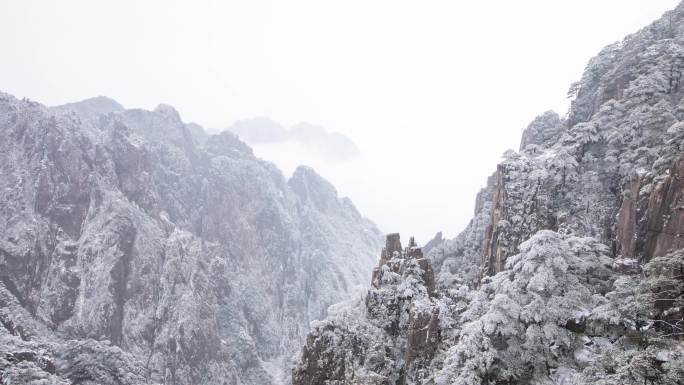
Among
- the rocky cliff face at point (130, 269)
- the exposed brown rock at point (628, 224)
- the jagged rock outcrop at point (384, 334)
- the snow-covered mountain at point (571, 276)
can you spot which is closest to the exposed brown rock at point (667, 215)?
the snow-covered mountain at point (571, 276)

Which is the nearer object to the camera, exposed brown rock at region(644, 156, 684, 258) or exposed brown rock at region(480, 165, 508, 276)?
exposed brown rock at region(644, 156, 684, 258)

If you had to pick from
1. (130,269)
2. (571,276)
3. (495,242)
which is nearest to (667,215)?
(571,276)

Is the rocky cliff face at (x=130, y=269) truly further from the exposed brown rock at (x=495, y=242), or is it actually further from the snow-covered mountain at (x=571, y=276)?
the exposed brown rock at (x=495, y=242)

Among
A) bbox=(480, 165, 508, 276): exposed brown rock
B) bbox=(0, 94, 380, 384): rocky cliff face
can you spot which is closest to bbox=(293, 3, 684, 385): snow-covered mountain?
bbox=(480, 165, 508, 276): exposed brown rock

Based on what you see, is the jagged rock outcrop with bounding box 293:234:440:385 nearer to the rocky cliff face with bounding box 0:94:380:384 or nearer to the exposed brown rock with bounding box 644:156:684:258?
the exposed brown rock with bounding box 644:156:684:258

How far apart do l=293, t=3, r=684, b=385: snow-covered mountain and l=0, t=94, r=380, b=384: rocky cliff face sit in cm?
5474

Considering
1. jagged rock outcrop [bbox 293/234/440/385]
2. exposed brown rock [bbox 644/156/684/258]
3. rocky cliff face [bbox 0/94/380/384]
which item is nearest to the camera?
exposed brown rock [bbox 644/156/684/258]

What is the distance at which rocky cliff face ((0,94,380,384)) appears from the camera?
10225 cm

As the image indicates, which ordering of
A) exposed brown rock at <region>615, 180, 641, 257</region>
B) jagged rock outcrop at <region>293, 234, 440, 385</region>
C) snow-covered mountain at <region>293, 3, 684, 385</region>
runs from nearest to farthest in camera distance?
snow-covered mountain at <region>293, 3, 684, 385</region> < exposed brown rock at <region>615, 180, 641, 257</region> < jagged rock outcrop at <region>293, 234, 440, 385</region>

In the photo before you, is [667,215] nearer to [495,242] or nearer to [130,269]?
[495,242]

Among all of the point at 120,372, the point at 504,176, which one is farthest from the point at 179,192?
the point at 504,176

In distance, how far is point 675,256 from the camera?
1705cm

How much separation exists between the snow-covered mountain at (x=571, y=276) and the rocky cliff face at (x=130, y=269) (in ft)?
180

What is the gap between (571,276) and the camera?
66.1 ft
